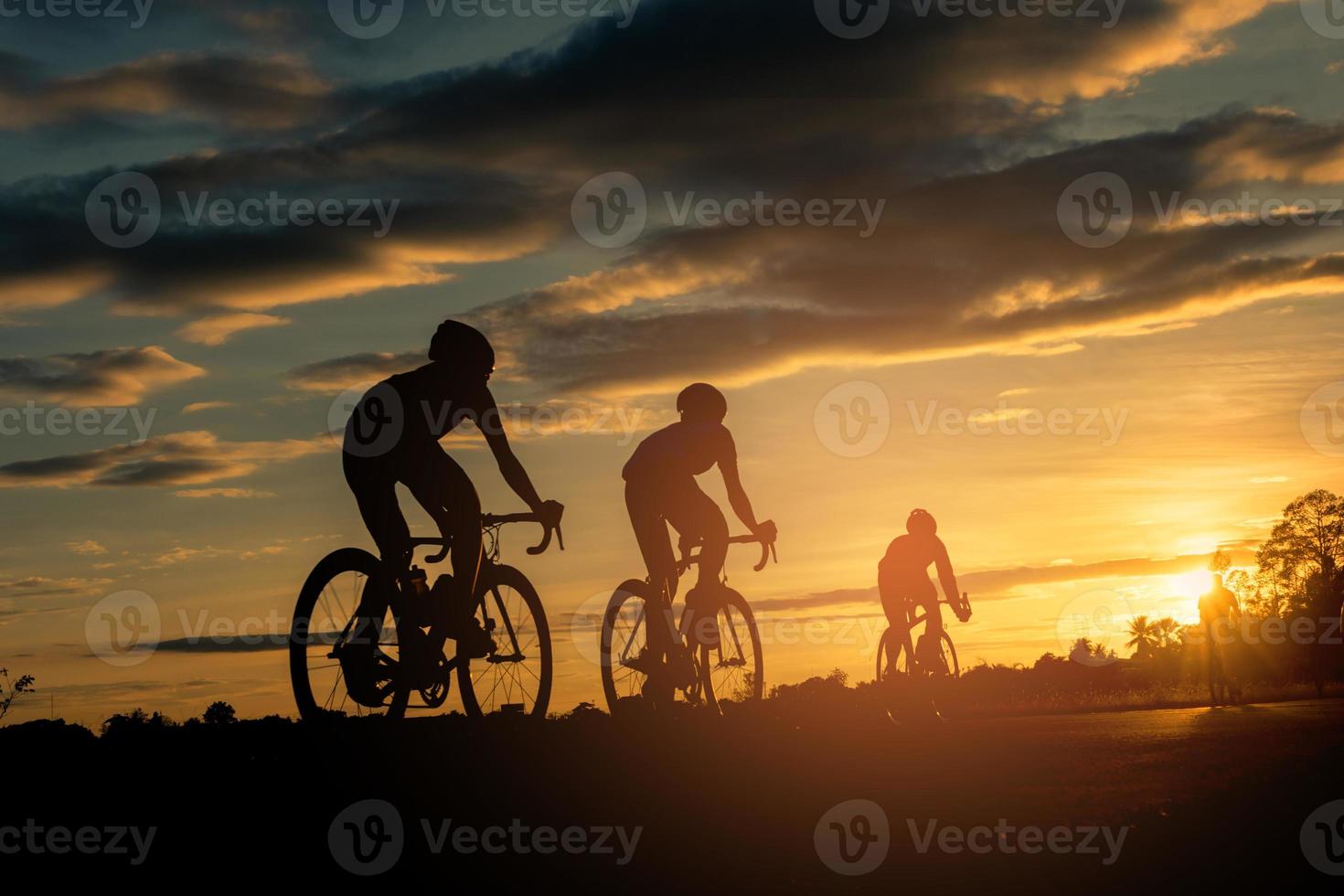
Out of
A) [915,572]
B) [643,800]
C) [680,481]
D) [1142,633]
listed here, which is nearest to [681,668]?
[680,481]

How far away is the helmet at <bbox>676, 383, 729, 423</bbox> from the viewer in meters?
11.4

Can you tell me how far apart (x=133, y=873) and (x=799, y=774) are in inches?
158

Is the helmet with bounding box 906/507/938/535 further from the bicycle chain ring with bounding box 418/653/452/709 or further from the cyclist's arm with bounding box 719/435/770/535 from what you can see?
the bicycle chain ring with bounding box 418/653/452/709

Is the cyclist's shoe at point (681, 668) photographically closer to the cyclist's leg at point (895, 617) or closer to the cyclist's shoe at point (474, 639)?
the cyclist's shoe at point (474, 639)

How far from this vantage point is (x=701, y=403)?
11375mm

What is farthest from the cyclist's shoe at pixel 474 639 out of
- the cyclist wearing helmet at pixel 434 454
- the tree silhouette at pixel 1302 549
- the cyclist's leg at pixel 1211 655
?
the tree silhouette at pixel 1302 549

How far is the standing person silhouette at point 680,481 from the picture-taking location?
11297 millimetres

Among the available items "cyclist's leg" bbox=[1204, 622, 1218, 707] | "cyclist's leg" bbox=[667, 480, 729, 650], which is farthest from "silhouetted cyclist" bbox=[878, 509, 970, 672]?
"cyclist's leg" bbox=[1204, 622, 1218, 707]

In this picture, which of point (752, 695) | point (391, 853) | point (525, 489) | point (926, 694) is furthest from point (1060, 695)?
point (391, 853)

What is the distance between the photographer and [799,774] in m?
7.97

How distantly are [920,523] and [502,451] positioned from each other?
27.9 ft

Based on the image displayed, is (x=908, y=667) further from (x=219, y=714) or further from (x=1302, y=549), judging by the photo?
(x=1302, y=549)

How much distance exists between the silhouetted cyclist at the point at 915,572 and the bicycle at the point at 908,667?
104 mm

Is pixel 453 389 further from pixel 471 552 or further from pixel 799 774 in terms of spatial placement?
pixel 799 774
